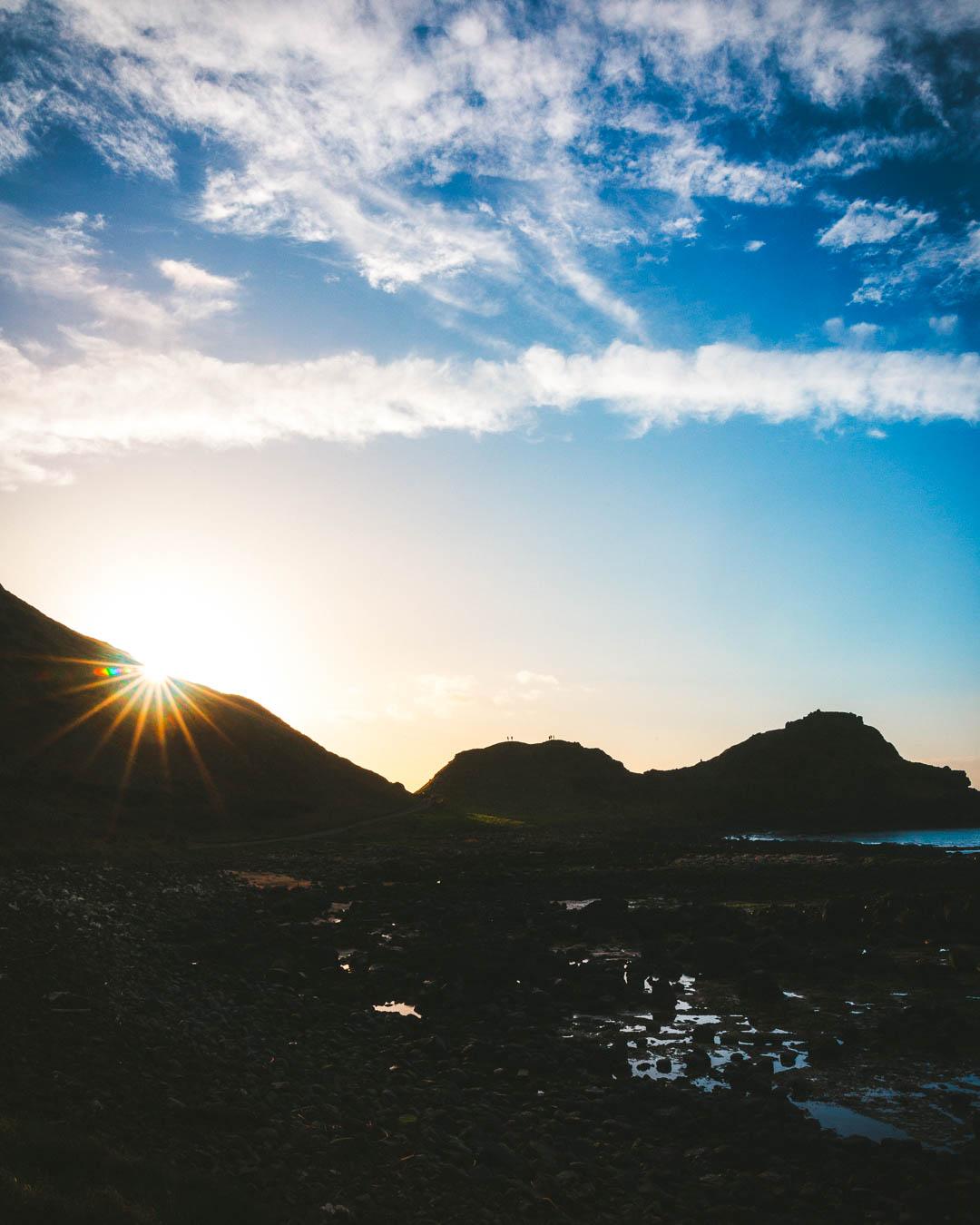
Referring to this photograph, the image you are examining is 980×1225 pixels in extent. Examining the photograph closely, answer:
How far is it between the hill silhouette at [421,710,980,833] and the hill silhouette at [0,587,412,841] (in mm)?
52912

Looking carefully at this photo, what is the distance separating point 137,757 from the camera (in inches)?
3374

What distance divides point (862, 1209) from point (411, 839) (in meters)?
71.5

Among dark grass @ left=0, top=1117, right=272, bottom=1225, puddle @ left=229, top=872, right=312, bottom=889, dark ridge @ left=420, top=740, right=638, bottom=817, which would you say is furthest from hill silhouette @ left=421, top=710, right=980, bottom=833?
dark grass @ left=0, top=1117, right=272, bottom=1225

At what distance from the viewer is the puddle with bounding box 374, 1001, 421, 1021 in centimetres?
1969

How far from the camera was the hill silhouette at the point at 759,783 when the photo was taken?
532ft

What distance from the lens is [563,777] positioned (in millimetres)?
174500

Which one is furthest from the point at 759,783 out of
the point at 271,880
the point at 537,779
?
the point at 271,880

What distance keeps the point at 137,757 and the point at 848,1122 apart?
280 feet

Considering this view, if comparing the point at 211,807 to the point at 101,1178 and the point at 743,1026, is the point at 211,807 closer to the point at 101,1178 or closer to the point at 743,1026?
the point at 743,1026

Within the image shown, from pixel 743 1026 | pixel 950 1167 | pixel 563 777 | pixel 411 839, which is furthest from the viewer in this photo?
pixel 563 777

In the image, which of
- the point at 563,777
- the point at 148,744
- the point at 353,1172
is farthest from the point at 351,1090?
the point at 563,777

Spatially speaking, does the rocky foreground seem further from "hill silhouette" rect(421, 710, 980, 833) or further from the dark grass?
"hill silhouette" rect(421, 710, 980, 833)

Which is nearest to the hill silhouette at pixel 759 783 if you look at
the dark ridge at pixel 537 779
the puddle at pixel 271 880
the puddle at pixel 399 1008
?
the dark ridge at pixel 537 779

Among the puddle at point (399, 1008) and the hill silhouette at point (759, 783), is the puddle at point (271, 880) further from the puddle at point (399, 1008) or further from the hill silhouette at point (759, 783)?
the hill silhouette at point (759, 783)
